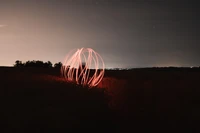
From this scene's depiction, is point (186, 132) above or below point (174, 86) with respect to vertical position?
below

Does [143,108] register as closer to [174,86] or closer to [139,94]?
[139,94]

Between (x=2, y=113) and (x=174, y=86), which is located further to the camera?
(x=174, y=86)

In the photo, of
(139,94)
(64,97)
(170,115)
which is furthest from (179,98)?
(64,97)

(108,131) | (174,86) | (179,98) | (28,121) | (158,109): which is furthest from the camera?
(174,86)

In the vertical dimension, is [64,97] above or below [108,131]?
above

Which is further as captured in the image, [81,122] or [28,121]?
[81,122]

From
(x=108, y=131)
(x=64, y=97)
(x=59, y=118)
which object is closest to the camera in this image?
(x=59, y=118)

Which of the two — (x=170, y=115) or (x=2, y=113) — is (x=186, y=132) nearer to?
(x=170, y=115)

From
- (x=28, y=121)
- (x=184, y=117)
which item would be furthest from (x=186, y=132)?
(x=28, y=121)

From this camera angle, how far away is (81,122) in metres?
7.92

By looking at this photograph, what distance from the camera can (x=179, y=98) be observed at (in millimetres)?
16609

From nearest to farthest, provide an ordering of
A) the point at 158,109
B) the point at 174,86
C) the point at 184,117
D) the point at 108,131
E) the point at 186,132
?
the point at 108,131 < the point at 186,132 < the point at 184,117 < the point at 158,109 < the point at 174,86

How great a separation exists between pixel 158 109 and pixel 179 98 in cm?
377

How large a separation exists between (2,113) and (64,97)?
328 centimetres
